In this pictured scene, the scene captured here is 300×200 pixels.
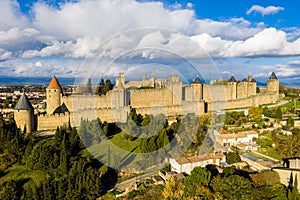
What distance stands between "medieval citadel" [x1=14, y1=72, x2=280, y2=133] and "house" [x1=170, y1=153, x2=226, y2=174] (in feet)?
17.3

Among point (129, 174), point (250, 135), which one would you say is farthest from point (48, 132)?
point (250, 135)

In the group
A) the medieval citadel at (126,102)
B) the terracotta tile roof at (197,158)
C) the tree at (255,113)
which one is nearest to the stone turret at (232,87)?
the medieval citadel at (126,102)

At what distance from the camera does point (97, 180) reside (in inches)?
383

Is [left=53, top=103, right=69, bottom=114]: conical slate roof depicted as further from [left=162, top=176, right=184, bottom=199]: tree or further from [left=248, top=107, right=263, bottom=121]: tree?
[left=248, top=107, right=263, bottom=121]: tree

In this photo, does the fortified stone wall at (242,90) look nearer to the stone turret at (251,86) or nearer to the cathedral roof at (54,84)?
the stone turret at (251,86)

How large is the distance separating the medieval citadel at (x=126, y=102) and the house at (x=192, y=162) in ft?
17.3

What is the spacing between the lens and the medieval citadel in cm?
1527

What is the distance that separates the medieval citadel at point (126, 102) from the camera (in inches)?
601

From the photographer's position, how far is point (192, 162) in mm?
11312

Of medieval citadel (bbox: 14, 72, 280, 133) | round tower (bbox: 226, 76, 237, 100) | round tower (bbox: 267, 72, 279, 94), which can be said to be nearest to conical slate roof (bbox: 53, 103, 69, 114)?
medieval citadel (bbox: 14, 72, 280, 133)

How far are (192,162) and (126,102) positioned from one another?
755cm

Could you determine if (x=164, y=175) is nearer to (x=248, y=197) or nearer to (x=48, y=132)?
(x=248, y=197)

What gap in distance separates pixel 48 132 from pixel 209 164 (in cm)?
823

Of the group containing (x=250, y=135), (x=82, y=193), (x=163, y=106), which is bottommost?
(x=82, y=193)
